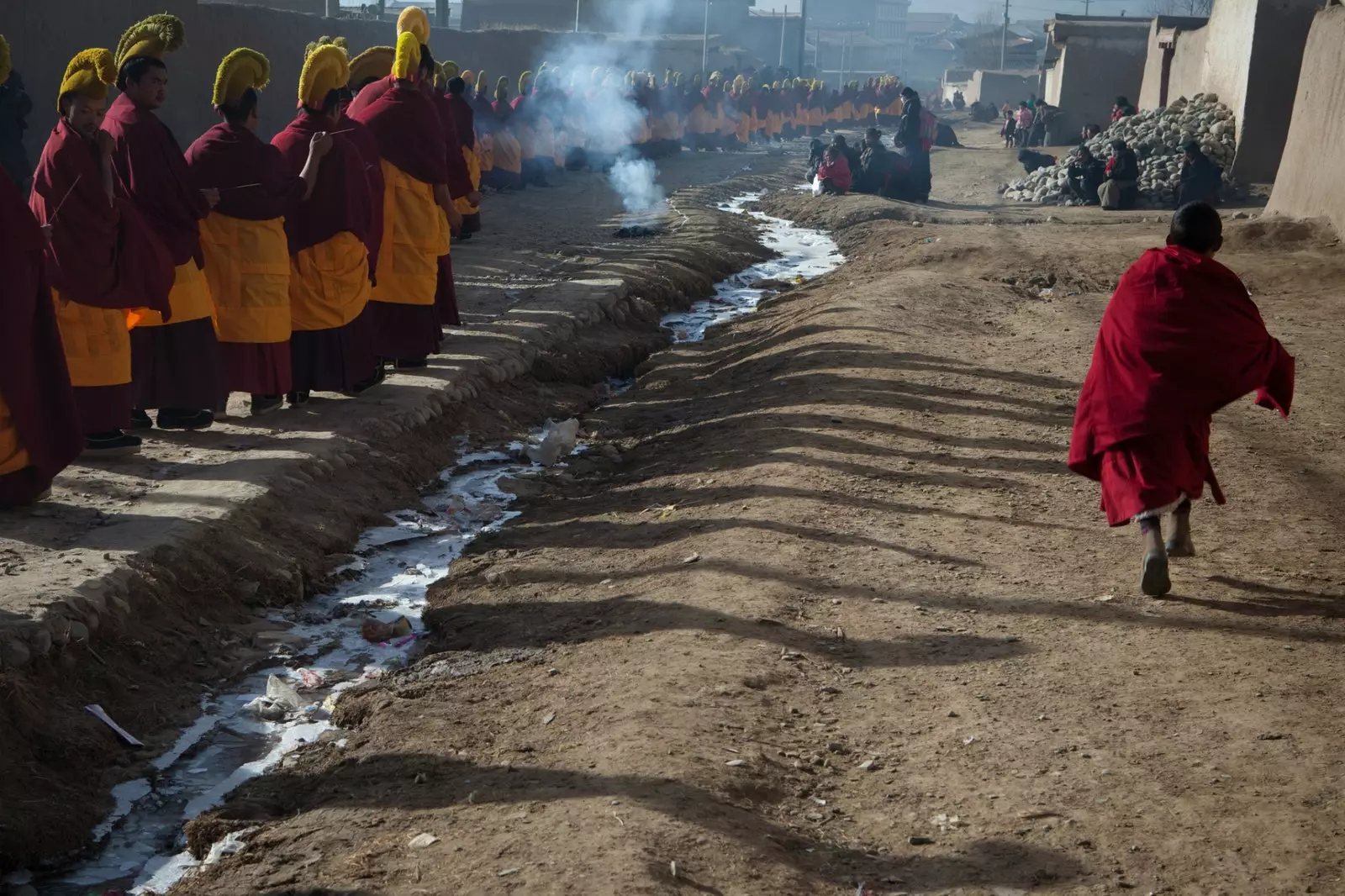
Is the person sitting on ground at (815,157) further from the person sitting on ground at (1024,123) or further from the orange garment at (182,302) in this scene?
the orange garment at (182,302)

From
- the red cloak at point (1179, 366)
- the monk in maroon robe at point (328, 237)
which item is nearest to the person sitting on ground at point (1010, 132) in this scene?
the monk in maroon robe at point (328, 237)

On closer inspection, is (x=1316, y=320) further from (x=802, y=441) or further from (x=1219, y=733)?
(x=1219, y=733)

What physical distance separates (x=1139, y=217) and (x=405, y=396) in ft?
38.3

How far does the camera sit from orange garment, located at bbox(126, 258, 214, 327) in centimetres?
695

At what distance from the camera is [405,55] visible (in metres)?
8.43

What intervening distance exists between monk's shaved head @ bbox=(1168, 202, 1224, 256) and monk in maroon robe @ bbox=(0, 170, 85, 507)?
4358 mm

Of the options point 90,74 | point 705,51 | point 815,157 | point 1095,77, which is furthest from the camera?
point 705,51

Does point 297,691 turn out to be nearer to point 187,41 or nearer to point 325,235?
point 325,235

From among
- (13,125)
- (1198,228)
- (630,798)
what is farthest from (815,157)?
(630,798)

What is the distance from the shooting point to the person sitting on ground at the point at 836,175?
21250 mm

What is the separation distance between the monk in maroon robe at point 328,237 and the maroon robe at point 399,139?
0.29 m

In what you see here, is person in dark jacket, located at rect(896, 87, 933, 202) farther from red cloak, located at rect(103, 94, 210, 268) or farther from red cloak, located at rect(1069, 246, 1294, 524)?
red cloak, located at rect(1069, 246, 1294, 524)

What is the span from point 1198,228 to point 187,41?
12.4 meters

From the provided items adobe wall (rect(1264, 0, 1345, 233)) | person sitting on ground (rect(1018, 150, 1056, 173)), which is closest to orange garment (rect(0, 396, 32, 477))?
adobe wall (rect(1264, 0, 1345, 233))
